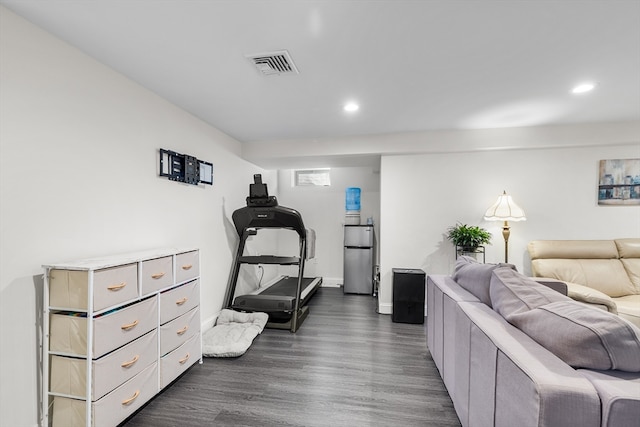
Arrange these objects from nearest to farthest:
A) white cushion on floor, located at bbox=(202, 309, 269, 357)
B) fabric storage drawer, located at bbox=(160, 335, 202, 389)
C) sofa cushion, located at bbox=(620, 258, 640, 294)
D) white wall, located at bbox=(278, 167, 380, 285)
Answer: fabric storage drawer, located at bbox=(160, 335, 202, 389) → white cushion on floor, located at bbox=(202, 309, 269, 357) → sofa cushion, located at bbox=(620, 258, 640, 294) → white wall, located at bbox=(278, 167, 380, 285)

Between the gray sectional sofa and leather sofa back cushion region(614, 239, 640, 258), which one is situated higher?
leather sofa back cushion region(614, 239, 640, 258)

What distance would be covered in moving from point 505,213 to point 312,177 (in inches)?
140

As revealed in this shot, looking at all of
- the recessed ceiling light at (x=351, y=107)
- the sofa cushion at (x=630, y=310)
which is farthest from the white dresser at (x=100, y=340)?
the sofa cushion at (x=630, y=310)

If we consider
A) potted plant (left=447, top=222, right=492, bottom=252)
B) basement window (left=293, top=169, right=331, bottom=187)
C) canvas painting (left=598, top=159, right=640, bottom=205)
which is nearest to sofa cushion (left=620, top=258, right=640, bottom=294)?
canvas painting (left=598, top=159, right=640, bottom=205)

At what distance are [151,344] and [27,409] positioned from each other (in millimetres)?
638

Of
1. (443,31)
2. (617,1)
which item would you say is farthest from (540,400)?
(617,1)

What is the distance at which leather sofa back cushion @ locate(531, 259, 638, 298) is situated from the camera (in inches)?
120

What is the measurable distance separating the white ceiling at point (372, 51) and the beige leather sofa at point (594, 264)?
4.99 ft

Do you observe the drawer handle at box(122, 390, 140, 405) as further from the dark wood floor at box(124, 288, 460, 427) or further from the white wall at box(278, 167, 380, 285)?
the white wall at box(278, 167, 380, 285)

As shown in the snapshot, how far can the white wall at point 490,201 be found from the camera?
3479mm

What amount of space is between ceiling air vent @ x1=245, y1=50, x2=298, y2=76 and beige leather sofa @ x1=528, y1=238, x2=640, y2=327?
352 centimetres

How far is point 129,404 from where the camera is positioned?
5.81 feet

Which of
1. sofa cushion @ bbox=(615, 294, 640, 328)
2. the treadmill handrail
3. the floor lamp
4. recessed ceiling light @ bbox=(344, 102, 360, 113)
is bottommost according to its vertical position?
sofa cushion @ bbox=(615, 294, 640, 328)

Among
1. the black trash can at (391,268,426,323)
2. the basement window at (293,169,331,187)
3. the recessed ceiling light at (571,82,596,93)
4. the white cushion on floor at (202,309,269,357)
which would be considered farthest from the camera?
the basement window at (293,169,331,187)
